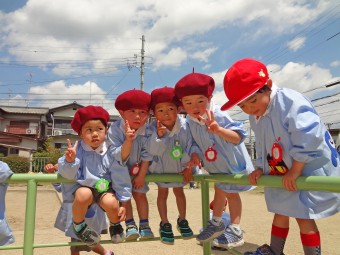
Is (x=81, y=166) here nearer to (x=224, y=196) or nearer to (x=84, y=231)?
(x=84, y=231)

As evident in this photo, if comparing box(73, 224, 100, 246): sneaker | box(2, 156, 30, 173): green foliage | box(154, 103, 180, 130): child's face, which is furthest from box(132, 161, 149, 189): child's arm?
box(2, 156, 30, 173): green foliage

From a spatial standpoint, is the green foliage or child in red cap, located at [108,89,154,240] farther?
the green foliage

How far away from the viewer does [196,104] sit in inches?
95.9

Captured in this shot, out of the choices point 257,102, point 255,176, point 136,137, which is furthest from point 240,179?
point 136,137

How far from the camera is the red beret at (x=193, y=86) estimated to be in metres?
2.39

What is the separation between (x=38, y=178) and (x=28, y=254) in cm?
49

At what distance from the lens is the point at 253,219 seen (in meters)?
6.07

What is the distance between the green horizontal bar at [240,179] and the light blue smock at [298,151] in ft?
0.45

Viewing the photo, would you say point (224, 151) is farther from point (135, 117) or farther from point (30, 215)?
point (30, 215)

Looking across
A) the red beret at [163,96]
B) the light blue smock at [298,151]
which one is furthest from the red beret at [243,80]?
the red beret at [163,96]

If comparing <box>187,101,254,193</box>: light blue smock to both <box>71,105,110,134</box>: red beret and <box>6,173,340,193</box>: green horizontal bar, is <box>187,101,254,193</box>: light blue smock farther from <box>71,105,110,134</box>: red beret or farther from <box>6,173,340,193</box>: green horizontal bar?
<box>71,105,110,134</box>: red beret

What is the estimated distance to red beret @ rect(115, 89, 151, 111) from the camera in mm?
2506

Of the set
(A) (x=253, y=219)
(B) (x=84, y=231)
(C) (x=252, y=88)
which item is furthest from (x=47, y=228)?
(C) (x=252, y=88)

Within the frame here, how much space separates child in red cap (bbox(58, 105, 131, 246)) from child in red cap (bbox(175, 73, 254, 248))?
590mm
